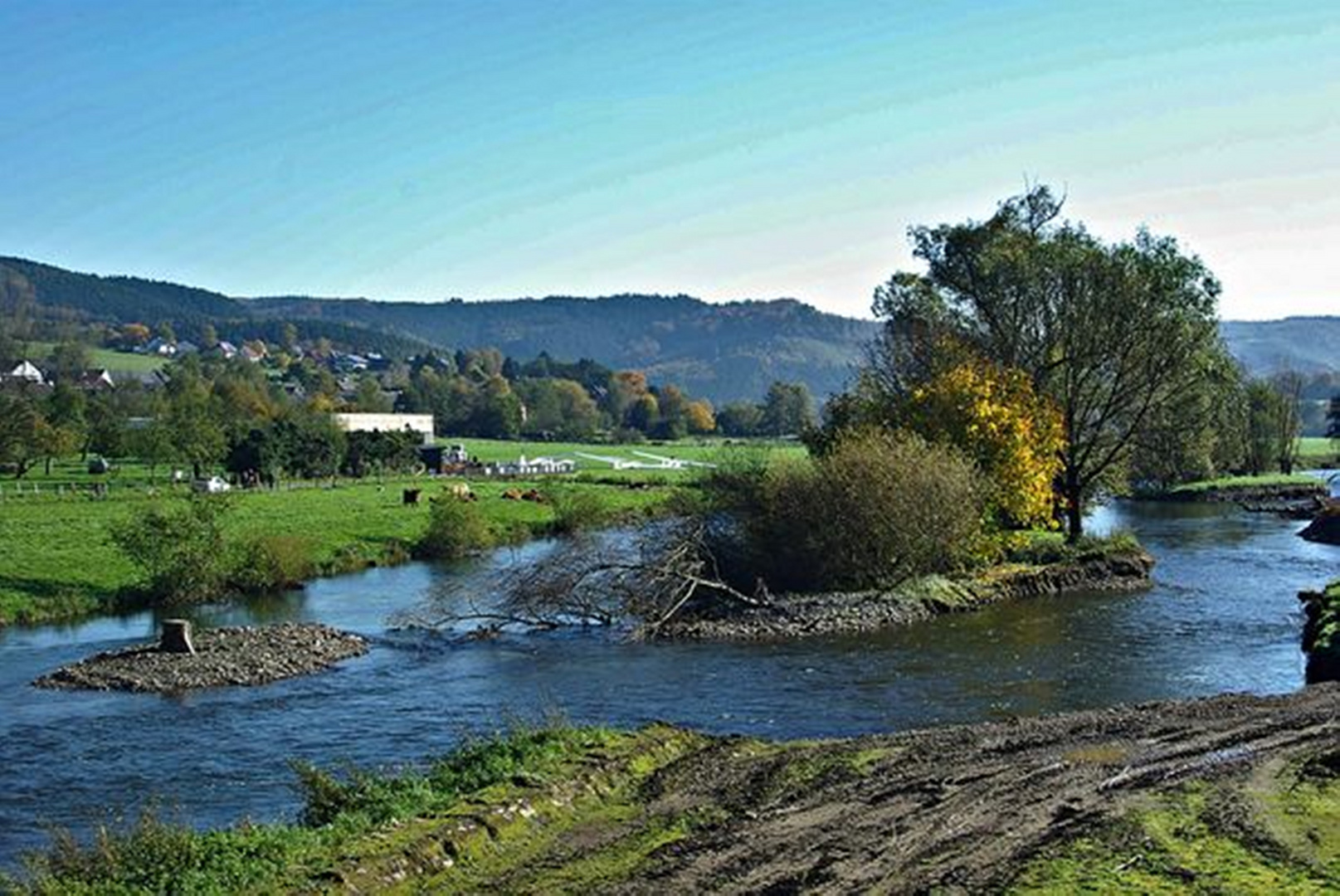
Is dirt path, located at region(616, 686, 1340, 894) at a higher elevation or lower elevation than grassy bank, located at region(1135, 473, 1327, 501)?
lower

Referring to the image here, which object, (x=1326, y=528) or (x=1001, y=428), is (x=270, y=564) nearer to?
(x=1001, y=428)

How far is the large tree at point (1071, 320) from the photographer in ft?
182

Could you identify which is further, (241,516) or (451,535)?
(241,516)

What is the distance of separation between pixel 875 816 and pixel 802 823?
1.04 metres

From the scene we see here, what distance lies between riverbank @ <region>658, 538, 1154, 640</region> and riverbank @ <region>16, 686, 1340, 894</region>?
58.1ft

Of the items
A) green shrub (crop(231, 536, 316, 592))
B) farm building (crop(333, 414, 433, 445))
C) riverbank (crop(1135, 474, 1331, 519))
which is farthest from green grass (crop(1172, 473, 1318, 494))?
farm building (crop(333, 414, 433, 445))

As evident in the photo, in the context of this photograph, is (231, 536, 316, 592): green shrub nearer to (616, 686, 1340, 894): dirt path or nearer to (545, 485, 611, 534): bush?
(545, 485, 611, 534): bush

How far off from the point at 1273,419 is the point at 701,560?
9045 cm

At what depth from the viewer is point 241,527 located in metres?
66.3

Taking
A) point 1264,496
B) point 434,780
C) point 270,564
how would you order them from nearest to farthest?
point 434,780, point 270,564, point 1264,496

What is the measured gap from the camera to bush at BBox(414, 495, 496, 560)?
6812 cm

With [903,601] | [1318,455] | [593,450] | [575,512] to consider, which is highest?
[593,450]

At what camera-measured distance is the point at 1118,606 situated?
148ft

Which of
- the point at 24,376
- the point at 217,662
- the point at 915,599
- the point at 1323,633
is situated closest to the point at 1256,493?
the point at 915,599
